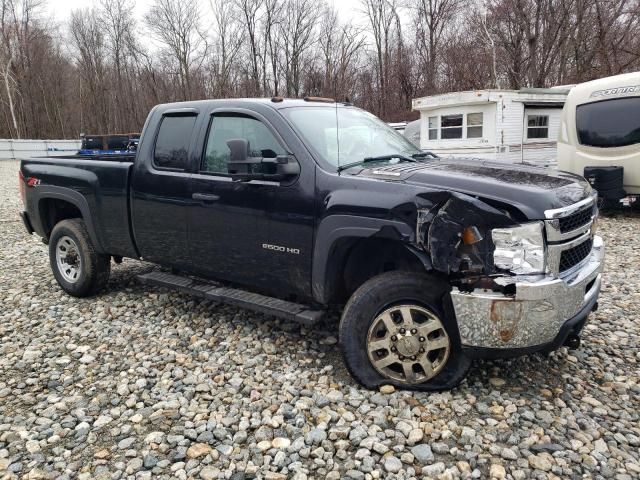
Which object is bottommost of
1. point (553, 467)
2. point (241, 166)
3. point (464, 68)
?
point (553, 467)

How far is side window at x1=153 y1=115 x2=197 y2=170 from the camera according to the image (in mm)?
4535

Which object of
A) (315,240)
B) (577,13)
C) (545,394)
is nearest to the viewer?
(545,394)

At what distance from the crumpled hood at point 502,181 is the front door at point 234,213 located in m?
0.86

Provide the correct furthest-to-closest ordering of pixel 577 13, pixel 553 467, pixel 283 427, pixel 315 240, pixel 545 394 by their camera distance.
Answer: pixel 577 13 < pixel 315 240 < pixel 545 394 < pixel 283 427 < pixel 553 467

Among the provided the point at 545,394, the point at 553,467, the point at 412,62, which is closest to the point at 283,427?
the point at 553,467

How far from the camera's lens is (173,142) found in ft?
15.2

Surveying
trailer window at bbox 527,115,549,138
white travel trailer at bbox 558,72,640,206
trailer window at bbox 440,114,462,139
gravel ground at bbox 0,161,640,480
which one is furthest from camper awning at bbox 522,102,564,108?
gravel ground at bbox 0,161,640,480

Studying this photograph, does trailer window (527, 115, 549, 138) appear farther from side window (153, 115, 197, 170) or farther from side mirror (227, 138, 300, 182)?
side mirror (227, 138, 300, 182)

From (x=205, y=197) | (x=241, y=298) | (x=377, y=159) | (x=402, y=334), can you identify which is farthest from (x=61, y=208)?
(x=402, y=334)

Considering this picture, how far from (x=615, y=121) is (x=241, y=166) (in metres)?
8.57

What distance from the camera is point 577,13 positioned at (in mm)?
26188

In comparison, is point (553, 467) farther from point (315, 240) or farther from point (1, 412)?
point (1, 412)

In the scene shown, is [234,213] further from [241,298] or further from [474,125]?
[474,125]

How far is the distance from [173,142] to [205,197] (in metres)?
0.77
